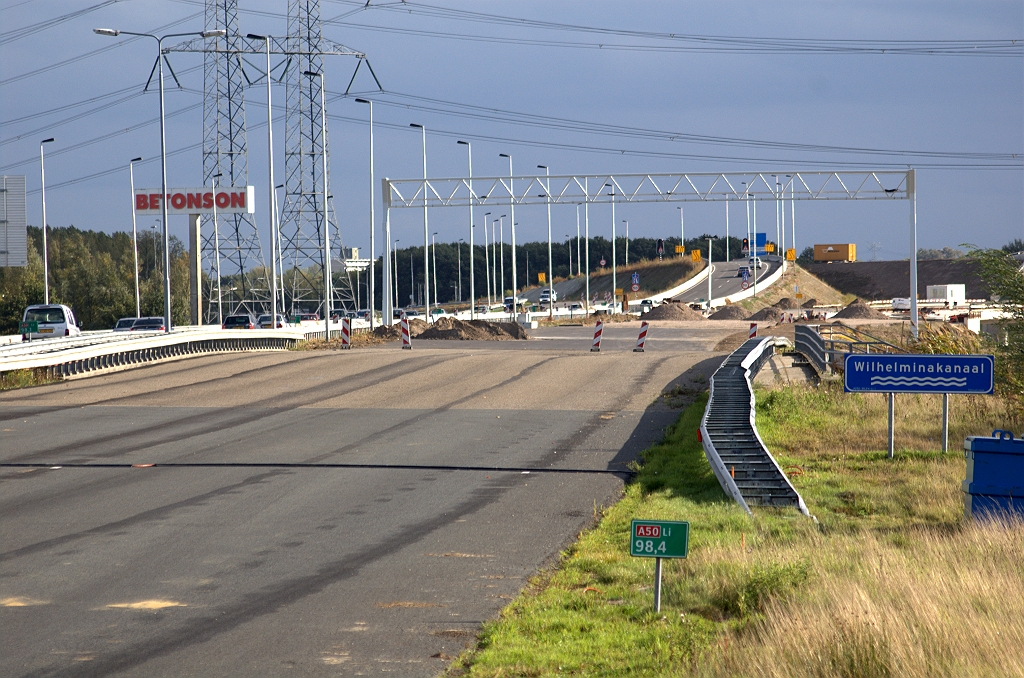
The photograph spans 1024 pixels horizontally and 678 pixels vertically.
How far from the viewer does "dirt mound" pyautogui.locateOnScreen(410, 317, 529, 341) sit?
171 ft

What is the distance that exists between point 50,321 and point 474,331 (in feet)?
67.2

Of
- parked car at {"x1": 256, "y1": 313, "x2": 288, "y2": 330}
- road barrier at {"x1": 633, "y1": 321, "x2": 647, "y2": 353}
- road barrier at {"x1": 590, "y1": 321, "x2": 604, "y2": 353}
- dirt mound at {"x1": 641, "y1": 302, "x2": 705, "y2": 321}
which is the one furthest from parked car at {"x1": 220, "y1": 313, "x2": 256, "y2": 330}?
dirt mound at {"x1": 641, "y1": 302, "x2": 705, "y2": 321}

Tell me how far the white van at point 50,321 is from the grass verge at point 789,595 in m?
33.7

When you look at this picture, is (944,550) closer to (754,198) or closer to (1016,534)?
(1016,534)

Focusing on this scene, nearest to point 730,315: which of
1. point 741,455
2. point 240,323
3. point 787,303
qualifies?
point 787,303

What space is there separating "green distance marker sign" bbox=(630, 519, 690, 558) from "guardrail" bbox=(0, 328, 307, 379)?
23.5 m

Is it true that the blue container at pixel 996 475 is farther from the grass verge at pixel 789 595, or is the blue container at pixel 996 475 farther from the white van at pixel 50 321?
the white van at pixel 50 321

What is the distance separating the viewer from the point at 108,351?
29.4 metres

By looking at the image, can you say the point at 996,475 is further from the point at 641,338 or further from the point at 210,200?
the point at 210,200

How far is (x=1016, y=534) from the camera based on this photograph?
9.29 meters

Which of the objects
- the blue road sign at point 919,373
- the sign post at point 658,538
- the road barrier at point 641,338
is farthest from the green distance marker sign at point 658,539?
the road barrier at point 641,338

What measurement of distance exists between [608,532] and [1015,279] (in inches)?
471

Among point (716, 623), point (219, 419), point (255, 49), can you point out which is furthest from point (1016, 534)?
point (255, 49)

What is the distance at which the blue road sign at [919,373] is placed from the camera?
578 inches
